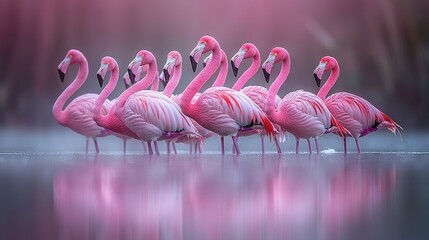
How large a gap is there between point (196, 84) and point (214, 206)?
387cm

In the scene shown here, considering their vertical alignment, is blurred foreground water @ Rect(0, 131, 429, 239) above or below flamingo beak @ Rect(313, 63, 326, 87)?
below

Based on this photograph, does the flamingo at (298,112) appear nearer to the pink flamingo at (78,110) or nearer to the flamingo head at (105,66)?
the flamingo head at (105,66)

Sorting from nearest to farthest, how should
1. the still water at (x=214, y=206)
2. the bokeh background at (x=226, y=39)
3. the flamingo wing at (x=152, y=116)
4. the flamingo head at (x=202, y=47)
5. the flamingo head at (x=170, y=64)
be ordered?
the still water at (x=214, y=206)
the flamingo wing at (x=152, y=116)
the flamingo head at (x=202, y=47)
the flamingo head at (x=170, y=64)
the bokeh background at (x=226, y=39)

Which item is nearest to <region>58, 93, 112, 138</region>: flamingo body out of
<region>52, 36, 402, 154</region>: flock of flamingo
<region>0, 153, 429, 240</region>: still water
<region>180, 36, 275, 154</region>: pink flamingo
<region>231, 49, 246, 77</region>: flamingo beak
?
<region>52, 36, 402, 154</region>: flock of flamingo

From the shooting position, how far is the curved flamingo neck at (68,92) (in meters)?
6.59

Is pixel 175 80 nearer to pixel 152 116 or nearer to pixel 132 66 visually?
pixel 132 66

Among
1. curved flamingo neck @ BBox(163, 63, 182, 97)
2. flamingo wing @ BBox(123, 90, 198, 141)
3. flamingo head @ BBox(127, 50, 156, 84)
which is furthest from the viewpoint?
curved flamingo neck @ BBox(163, 63, 182, 97)

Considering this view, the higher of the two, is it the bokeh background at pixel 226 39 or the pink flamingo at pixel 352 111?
the bokeh background at pixel 226 39

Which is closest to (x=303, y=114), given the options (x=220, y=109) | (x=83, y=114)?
(x=220, y=109)

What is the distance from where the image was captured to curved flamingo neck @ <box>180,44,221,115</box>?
605 centimetres

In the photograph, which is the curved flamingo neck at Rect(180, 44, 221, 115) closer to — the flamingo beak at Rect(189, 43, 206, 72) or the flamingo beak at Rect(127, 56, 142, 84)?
the flamingo beak at Rect(189, 43, 206, 72)

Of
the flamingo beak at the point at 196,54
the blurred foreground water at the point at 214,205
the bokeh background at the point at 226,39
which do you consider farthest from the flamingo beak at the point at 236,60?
the blurred foreground water at the point at 214,205

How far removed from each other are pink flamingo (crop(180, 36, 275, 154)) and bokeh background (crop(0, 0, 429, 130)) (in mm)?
1390

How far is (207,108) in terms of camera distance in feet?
19.6
